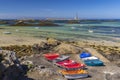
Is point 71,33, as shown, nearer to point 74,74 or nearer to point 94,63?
point 94,63

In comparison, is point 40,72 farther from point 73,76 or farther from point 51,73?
point 73,76

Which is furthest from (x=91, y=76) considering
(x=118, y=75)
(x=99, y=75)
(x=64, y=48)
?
(x=64, y=48)

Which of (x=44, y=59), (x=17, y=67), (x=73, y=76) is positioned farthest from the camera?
(x=44, y=59)

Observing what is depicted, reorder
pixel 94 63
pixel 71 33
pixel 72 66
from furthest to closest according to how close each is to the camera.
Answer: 1. pixel 71 33
2. pixel 94 63
3. pixel 72 66

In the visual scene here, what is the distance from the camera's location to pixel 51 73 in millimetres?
27844

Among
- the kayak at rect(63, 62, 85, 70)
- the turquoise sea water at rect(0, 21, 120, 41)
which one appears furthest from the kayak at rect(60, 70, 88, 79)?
the turquoise sea water at rect(0, 21, 120, 41)

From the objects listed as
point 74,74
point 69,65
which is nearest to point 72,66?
point 69,65

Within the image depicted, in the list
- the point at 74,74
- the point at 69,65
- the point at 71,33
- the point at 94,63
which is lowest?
the point at 71,33

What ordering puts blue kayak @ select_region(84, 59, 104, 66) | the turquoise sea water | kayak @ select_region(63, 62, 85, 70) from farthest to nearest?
1. the turquoise sea water
2. blue kayak @ select_region(84, 59, 104, 66)
3. kayak @ select_region(63, 62, 85, 70)

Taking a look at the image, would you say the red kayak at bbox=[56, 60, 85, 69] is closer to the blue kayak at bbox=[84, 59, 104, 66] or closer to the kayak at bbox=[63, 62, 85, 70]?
the kayak at bbox=[63, 62, 85, 70]

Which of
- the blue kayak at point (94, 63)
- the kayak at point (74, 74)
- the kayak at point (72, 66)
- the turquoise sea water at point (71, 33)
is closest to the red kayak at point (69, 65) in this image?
the kayak at point (72, 66)

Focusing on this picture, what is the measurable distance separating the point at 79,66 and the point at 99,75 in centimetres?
278

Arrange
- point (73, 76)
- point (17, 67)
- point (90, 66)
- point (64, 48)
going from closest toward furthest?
point (17, 67)
point (73, 76)
point (90, 66)
point (64, 48)

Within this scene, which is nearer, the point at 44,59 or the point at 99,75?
the point at 99,75
